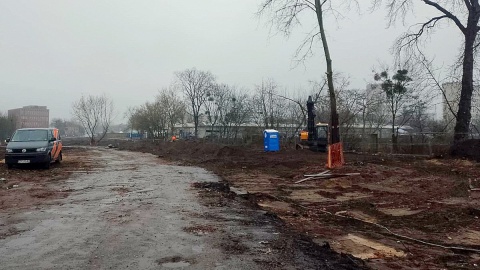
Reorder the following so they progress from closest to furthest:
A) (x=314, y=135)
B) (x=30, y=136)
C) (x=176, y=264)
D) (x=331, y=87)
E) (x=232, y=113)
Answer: (x=176, y=264) → (x=30, y=136) → (x=331, y=87) → (x=314, y=135) → (x=232, y=113)

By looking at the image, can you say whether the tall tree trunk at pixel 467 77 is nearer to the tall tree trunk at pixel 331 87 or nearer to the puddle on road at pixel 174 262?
the tall tree trunk at pixel 331 87

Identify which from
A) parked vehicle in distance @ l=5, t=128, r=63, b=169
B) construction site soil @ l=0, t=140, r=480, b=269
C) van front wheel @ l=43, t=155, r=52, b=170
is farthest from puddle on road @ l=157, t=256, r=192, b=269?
van front wheel @ l=43, t=155, r=52, b=170

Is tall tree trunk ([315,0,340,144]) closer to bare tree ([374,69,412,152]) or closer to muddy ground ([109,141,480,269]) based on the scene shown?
muddy ground ([109,141,480,269])

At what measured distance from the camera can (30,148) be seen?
741 inches

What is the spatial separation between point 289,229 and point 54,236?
4007mm

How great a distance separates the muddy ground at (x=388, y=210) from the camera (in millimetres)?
6121

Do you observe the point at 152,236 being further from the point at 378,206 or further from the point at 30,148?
the point at 30,148

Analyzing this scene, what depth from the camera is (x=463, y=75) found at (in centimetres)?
2397

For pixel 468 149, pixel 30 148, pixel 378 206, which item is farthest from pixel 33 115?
pixel 378 206

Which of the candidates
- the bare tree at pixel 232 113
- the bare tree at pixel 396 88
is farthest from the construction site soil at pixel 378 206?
the bare tree at pixel 232 113

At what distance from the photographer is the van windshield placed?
768 inches

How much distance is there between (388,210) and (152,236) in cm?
557

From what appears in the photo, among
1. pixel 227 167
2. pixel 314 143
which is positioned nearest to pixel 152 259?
pixel 227 167

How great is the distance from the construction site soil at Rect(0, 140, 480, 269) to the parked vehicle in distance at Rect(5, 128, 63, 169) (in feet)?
2.23
